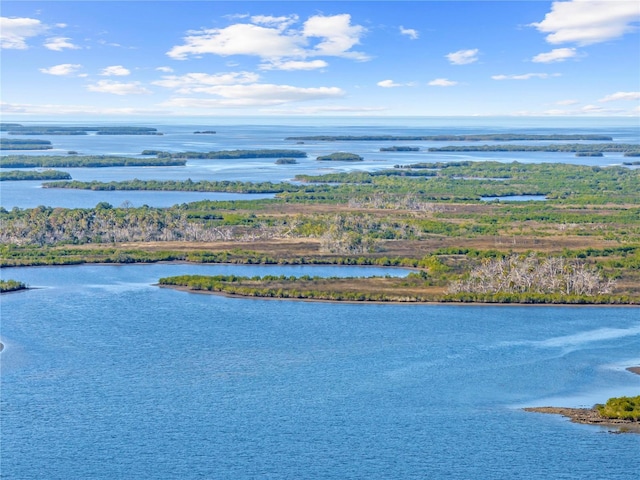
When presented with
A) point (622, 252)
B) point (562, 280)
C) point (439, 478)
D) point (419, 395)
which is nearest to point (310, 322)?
point (419, 395)

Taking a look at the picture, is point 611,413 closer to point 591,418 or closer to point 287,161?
point 591,418

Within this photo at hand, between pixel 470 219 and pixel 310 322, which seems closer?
pixel 310 322

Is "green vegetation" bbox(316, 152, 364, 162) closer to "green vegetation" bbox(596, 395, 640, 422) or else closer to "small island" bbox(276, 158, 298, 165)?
"small island" bbox(276, 158, 298, 165)

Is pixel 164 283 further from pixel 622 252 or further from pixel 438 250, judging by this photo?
pixel 622 252

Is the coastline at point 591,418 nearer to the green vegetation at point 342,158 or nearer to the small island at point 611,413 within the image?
the small island at point 611,413

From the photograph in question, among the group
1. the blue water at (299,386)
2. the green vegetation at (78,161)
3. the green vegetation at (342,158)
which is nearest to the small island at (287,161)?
the green vegetation at (342,158)
